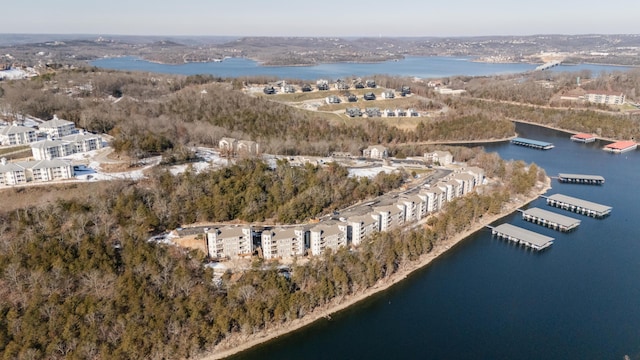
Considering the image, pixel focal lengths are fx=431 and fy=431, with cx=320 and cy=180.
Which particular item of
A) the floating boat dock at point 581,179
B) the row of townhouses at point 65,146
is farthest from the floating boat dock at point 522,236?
the row of townhouses at point 65,146

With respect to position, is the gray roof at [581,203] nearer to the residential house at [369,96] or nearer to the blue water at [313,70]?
the residential house at [369,96]

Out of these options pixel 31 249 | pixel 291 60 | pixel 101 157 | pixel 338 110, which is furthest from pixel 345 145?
pixel 291 60

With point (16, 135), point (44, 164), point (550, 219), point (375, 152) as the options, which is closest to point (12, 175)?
point (44, 164)

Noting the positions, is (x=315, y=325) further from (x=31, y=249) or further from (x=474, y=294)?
(x=31, y=249)

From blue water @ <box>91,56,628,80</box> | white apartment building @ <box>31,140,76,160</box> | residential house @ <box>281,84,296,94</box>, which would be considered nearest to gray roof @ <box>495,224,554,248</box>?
white apartment building @ <box>31,140,76,160</box>

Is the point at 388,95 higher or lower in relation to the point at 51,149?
higher

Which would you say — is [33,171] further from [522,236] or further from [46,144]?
[522,236]
